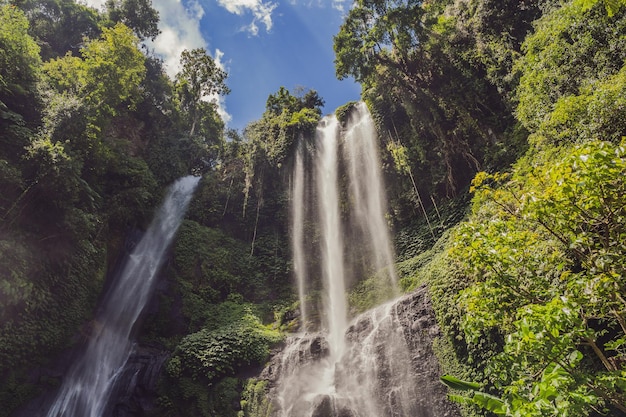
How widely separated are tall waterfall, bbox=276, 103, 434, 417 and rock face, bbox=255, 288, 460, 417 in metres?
0.03

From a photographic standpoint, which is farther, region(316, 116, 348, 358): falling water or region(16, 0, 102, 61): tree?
region(16, 0, 102, 61): tree

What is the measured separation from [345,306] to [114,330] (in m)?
10.5

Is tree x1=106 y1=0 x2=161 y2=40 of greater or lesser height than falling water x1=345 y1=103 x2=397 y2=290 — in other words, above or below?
above

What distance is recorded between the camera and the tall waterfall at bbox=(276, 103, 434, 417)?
10672 millimetres

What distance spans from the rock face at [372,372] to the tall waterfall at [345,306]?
0.11 ft

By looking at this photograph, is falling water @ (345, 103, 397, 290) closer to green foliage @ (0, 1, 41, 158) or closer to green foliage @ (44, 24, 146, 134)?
green foliage @ (44, 24, 146, 134)

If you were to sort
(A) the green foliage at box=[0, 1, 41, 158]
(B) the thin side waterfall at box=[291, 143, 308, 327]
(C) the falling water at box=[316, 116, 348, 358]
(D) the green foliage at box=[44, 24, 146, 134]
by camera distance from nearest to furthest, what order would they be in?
(A) the green foliage at box=[0, 1, 41, 158], (C) the falling water at box=[316, 116, 348, 358], (D) the green foliage at box=[44, 24, 146, 134], (B) the thin side waterfall at box=[291, 143, 308, 327]

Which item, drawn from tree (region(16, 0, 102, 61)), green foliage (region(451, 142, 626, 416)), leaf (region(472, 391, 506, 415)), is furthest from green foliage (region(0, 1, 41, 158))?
leaf (region(472, 391, 506, 415))

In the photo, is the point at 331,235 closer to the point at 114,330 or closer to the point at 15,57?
the point at 114,330

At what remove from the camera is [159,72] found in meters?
29.6

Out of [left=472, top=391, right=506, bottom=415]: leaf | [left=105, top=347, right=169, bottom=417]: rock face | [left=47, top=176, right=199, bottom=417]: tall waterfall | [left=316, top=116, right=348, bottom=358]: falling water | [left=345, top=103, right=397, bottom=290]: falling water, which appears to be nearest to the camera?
[left=472, top=391, right=506, bottom=415]: leaf

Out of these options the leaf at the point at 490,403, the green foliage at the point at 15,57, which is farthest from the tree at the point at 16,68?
the leaf at the point at 490,403

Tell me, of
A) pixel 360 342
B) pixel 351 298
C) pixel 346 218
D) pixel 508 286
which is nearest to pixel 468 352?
pixel 360 342

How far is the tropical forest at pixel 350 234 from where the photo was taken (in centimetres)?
569
